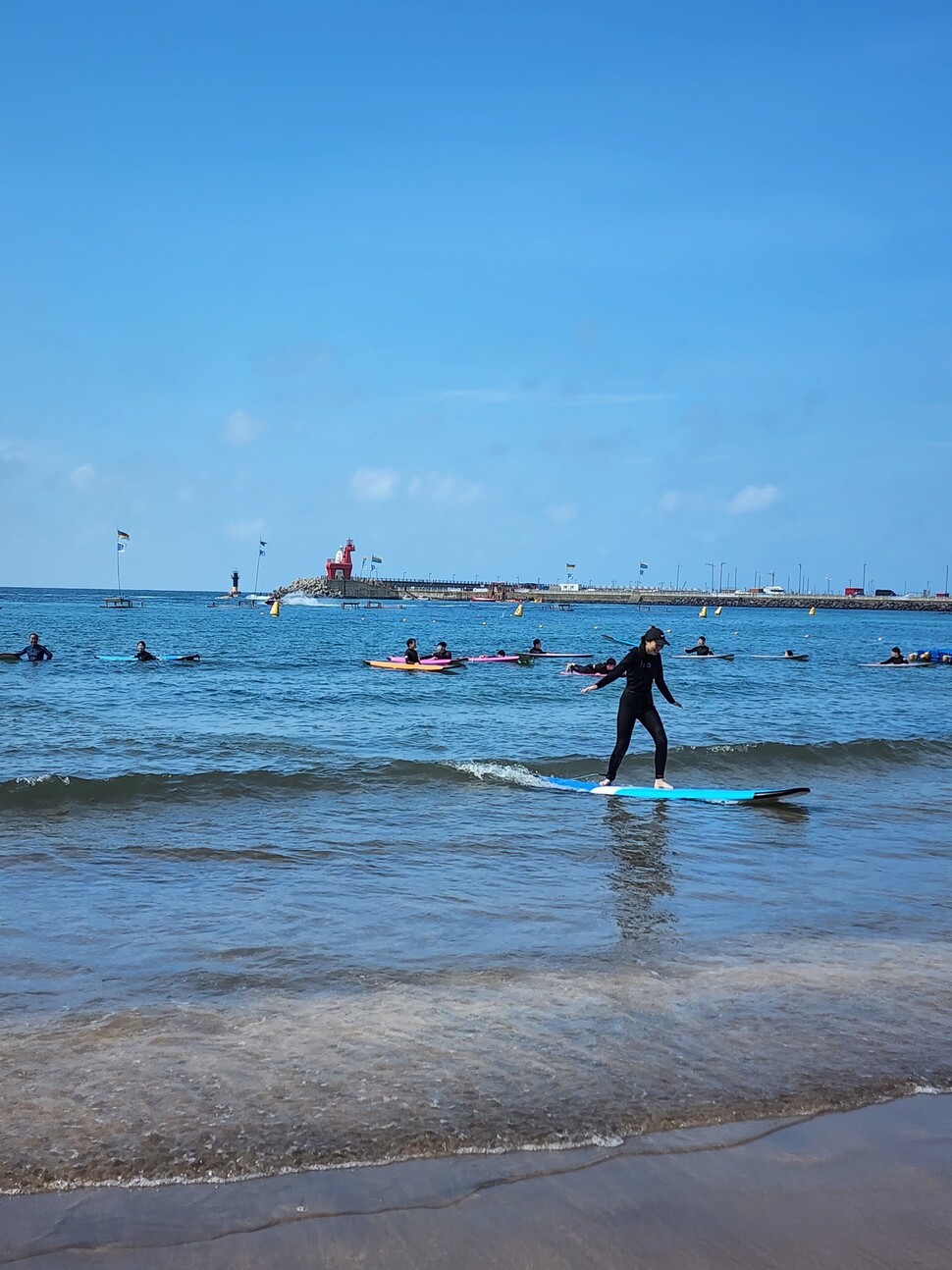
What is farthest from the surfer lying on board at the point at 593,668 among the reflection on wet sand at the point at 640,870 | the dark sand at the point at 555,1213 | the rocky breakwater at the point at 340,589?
the rocky breakwater at the point at 340,589

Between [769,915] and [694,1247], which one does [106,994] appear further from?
[769,915]

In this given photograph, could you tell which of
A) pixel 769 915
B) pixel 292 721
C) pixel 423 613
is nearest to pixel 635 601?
A: pixel 423 613

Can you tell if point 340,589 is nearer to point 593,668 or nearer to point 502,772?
point 593,668

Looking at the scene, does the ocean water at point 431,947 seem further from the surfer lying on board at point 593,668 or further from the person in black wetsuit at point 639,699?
the surfer lying on board at point 593,668

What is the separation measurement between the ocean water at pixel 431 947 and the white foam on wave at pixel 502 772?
0.11m

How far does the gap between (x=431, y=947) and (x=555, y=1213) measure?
10.8ft

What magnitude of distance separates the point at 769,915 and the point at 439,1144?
14.2 feet

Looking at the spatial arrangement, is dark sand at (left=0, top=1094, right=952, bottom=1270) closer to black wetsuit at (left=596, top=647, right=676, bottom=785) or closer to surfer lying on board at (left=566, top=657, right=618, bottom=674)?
black wetsuit at (left=596, top=647, right=676, bottom=785)

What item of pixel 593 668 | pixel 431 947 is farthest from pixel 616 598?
pixel 431 947

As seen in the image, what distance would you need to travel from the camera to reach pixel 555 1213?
3.68 m

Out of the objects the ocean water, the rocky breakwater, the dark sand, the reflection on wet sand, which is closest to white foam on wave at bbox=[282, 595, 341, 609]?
the rocky breakwater

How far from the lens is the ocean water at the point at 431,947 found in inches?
177

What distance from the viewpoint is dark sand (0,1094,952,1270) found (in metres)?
3.42

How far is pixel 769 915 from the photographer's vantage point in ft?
25.7
